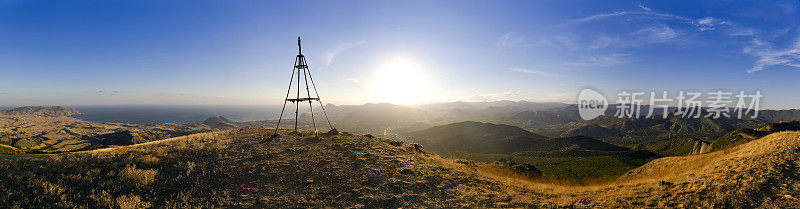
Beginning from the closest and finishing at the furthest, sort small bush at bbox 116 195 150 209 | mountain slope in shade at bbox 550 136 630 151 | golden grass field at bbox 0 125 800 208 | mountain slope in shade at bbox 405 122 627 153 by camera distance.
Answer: small bush at bbox 116 195 150 209 < golden grass field at bbox 0 125 800 208 < mountain slope in shade at bbox 550 136 630 151 < mountain slope in shade at bbox 405 122 627 153

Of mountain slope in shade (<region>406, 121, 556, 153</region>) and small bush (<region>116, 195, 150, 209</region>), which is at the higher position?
Answer: small bush (<region>116, 195, 150, 209</region>)

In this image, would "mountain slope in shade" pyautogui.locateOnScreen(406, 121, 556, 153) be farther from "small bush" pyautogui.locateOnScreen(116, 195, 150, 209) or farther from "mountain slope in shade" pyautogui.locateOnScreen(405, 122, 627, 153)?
"small bush" pyautogui.locateOnScreen(116, 195, 150, 209)

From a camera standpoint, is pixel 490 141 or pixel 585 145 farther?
pixel 490 141

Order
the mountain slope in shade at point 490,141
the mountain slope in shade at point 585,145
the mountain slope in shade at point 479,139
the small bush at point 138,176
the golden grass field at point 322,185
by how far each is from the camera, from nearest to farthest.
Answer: the golden grass field at point 322,185 → the small bush at point 138,176 → the mountain slope in shade at point 585,145 → the mountain slope in shade at point 490,141 → the mountain slope in shade at point 479,139

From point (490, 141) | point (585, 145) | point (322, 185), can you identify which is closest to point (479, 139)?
point (490, 141)

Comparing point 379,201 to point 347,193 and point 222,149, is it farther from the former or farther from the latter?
point 222,149

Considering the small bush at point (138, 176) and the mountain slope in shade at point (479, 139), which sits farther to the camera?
the mountain slope in shade at point (479, 139)

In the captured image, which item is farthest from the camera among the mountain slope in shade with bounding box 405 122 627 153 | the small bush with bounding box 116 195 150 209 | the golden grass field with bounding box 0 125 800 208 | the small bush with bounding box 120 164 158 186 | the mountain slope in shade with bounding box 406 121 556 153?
the mountain slope in shade with bounding box 406 121 556 153

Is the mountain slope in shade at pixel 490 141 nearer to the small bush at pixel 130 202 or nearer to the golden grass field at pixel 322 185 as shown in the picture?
the golden grass field at pixel 322 185

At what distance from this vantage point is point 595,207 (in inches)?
356

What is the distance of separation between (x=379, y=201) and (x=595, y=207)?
7.80 meters

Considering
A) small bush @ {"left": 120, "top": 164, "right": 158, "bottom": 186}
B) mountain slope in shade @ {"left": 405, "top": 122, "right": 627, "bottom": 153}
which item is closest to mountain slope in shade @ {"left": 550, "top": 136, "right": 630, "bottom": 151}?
mountain slope in shade @ {"left": 405, "top": 122, "right": 627, "bottom": 153}

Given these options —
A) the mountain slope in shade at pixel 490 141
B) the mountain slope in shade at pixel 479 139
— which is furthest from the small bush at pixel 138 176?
the mountain slope in shade at pixel 479 139

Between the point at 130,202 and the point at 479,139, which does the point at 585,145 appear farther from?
the point at 130,202
